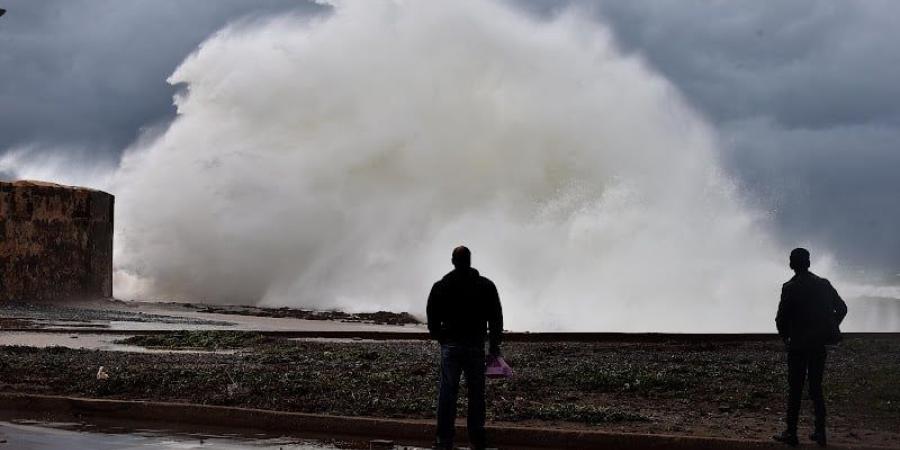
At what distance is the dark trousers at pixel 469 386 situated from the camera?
7449 mm

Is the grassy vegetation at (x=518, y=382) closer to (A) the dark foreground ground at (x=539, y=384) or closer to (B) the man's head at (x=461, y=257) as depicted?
(A) the dark foreground ground at (x=539, y=384)

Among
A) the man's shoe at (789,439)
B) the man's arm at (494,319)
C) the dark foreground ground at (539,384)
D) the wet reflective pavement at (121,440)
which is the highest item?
the man's arm at (494,319)

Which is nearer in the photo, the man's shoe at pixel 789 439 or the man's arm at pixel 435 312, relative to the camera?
the man's arm at pixel 435 312

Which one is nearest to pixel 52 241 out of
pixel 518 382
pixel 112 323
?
pixel 112 323

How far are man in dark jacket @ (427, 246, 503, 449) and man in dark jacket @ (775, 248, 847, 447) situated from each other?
223cm

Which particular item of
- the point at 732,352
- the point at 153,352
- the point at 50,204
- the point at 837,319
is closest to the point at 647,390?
the point at 837,319

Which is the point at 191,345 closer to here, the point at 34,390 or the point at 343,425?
the point at 34,390

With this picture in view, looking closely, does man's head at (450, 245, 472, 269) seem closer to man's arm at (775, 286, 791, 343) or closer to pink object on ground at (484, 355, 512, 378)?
pink object on ground at (484, 355, 512, 378)

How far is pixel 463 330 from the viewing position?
291 inches

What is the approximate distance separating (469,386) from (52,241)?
22156mm

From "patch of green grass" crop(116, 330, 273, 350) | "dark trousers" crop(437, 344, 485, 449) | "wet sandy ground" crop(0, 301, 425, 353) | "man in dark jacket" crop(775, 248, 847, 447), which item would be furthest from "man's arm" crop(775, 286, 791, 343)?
"patch of green grass" crop(116, 330, 273, 350)

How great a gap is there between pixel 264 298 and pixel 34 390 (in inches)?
1066

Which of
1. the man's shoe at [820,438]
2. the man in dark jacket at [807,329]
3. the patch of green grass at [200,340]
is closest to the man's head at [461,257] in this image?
the man in dark jacket at [807,329]

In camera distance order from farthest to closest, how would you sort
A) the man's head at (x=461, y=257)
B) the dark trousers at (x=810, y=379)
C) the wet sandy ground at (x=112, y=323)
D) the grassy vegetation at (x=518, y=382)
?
the wet sandy ground at (x=112, y=323) < the grassy vegetation at (x=518, y=382) < the dark trousers at (x=810, y=379) < the man's head at (x=461, y=257)
